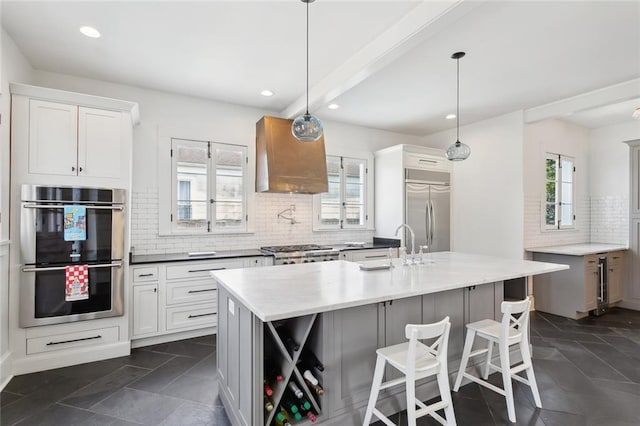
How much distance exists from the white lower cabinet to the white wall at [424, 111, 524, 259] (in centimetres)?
378

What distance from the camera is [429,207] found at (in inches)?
207

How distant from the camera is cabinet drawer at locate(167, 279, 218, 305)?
3510 millimetres

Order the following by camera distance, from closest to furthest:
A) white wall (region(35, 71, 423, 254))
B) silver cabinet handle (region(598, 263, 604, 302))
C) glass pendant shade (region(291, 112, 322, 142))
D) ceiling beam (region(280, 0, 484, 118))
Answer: ceiling beam (region(280, 0, 484, 118)) < glass pendant shade (region(291, 112, 322, 142)) < white wall (region(35, 71, 423, 254)) < silver cabinet handle (region(598, 263, 604, 302))

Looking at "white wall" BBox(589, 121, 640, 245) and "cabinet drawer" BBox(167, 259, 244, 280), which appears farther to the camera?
"white wall" BBox(589, 121, 640, 245)

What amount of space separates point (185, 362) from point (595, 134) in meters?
7.13

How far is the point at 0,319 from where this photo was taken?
2588mm

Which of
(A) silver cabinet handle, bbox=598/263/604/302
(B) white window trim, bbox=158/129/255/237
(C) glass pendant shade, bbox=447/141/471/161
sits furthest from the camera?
(A) silver cabinet handle, bbox=598/263/604/302

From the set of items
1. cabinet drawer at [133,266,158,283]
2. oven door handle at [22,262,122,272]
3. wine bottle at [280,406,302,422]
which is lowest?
wine bottle at [280,406,302,422]

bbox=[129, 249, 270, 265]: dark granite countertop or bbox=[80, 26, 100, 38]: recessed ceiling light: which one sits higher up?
bbox=[80, 26, 100, 38]: recessed ceiling light

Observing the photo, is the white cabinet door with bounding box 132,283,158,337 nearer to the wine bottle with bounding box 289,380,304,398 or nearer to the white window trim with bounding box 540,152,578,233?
the wine bottle with bounding box 289,380,304,398

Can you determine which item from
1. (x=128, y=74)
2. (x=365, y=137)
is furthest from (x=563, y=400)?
(x=128, y=74)

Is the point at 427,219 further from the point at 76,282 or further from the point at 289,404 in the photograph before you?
the point at 76,282

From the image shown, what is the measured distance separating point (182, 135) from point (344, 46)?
7.79 ft

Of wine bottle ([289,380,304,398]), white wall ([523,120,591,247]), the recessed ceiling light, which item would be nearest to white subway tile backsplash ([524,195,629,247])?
white wall ([523,120,591,247])
